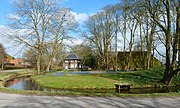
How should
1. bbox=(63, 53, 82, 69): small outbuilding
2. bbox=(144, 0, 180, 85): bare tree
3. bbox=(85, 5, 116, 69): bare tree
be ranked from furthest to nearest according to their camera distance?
bbox=(63, 53, 82, 69): small outbuilding, bbox=(85, 5, 116, 69): bare tree, bbox=(144, 0, 180, 85): bare tree

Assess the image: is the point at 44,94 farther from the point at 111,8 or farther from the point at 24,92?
the point at 111,8

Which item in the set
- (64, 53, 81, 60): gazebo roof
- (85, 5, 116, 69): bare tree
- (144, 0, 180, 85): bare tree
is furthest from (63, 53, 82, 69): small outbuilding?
(144, 0, 180, 85): bare tree

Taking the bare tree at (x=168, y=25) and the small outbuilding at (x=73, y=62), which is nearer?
the bare tree at (x=168, y=25)

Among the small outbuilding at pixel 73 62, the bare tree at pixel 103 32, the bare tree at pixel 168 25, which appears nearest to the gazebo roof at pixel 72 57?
the small outbuilding at pixel 73 62

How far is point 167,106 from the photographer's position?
10.2 meters

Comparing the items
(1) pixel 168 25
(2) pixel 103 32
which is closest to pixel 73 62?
(2) pixel 103 32

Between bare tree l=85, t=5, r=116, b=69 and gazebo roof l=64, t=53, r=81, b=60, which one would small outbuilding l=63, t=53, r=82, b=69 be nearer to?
gazebo roof l=64, t=53, r=81, b=60

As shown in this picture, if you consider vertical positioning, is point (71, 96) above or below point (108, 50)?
below

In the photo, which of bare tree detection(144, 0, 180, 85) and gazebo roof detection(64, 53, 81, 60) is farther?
gazebo roof detection(64, 53, 81, 60)

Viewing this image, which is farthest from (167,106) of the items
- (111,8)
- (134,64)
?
(134,64)

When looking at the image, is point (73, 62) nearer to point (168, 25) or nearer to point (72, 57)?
point (72, 57)

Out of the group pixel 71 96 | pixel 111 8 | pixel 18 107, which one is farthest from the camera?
pixel 111 8

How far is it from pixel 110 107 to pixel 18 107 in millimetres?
3912

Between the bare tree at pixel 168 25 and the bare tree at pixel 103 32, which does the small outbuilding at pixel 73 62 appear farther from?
the bare tree at pixel 168 25
